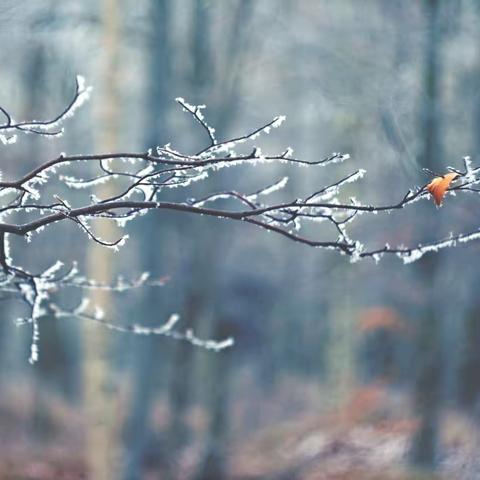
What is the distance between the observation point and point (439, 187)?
7.04 feet

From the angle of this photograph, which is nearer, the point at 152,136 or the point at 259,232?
the point at 152,136

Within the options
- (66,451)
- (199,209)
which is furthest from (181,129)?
(199,209)

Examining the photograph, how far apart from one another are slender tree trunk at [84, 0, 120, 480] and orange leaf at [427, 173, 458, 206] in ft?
15.9

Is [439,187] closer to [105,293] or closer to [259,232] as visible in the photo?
[105,293]

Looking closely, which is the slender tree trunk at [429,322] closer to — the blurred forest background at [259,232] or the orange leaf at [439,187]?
the blurred forest background at [259,232]

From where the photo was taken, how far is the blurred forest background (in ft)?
26.5

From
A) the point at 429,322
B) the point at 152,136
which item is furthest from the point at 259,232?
the point at 152,136

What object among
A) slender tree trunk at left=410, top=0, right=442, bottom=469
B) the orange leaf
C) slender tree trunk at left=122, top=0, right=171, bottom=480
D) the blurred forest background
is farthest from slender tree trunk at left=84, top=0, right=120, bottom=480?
the orange leaf

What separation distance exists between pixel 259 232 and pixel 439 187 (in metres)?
12.3

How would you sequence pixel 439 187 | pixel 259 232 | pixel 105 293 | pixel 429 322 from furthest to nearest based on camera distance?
1. pixel 259 232
2. pixel 429 322
3. pixel 105 293
4. pixel 439 187

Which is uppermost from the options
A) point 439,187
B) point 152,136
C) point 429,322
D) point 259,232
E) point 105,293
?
point 259,232

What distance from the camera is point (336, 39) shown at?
9.10m

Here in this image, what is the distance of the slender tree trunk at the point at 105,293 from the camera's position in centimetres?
686

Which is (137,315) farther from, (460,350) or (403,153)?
(460,350)
